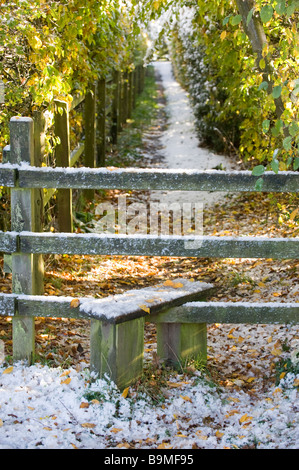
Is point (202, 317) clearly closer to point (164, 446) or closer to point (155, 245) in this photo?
point (155, 245)

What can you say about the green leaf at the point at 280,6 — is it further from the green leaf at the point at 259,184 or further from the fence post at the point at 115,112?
the fence post at the point at 115,112

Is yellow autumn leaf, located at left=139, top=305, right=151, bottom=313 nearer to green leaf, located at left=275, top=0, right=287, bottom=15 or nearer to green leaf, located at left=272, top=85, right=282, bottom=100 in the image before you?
green leaf, located at left=272, top=85, right=282, bottom=100

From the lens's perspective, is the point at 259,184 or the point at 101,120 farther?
the point at 101,120

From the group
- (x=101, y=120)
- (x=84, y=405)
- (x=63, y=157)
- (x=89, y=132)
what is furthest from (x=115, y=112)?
(x=84, y=405)

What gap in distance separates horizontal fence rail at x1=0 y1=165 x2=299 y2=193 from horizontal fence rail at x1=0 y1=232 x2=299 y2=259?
32cm

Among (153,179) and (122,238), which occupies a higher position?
(153,179)

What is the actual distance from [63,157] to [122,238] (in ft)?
9.45

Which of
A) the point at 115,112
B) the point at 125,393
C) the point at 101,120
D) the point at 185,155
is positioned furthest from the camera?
the point at 115,112

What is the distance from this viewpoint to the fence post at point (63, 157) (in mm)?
6203

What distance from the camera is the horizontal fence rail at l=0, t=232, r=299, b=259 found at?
365 cm

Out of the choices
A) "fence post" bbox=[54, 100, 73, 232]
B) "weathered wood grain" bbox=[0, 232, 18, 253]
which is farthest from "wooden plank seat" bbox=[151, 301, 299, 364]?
"fence post" bbox=[54, 100, 73, 232]

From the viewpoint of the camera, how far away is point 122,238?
3.67m

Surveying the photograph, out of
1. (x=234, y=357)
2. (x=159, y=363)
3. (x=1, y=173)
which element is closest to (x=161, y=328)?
(x=159, y=363)
